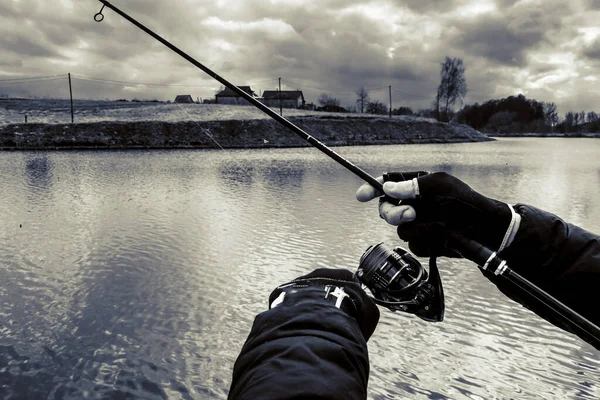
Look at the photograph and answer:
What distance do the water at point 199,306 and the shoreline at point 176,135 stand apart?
75.5 ft

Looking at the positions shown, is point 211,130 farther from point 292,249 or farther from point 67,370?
point 67,370

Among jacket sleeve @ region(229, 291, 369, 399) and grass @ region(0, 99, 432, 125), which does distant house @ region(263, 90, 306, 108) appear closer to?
grass @ region(0, 99, 432, 125)

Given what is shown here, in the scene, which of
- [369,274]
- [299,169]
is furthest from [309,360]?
[299,169]

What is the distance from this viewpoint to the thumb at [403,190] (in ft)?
8.08

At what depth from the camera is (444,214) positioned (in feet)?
8.18

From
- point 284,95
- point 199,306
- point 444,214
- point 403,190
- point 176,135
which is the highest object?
point 284,95

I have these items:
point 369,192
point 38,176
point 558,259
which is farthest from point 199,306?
point 38,176

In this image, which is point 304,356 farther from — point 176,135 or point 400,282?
point 176,135

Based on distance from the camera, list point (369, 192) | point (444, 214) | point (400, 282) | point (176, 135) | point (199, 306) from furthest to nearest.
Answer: point (176, 135) → point (199, 306) → point (369, 192) → point (444, 214) → point (400, 282)

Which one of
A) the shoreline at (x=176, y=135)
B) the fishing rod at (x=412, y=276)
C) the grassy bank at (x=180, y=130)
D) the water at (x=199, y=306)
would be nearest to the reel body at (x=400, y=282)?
the fishing rod at (x=412, y=276)

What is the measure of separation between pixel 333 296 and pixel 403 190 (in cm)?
94

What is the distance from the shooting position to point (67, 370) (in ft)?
12.4

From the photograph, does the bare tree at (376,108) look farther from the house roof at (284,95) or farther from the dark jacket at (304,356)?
the dark jacket at (304,356)

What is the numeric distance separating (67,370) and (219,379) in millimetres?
1324
